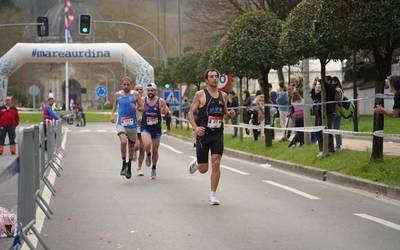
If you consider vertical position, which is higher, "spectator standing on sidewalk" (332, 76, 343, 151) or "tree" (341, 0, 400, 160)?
"tree" (341, 0, 400, 160)

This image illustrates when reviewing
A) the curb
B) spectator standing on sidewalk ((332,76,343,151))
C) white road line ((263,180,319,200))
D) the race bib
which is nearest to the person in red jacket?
the curb

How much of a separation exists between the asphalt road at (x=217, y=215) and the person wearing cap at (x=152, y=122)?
0.59 m

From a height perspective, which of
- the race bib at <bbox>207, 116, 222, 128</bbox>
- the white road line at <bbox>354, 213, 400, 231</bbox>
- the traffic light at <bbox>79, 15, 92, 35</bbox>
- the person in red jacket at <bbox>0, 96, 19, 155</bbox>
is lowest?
the white road line at <bbox>354, 213, 400, 231</bbox>

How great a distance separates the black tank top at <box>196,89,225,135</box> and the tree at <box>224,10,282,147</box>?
9138 millimetres

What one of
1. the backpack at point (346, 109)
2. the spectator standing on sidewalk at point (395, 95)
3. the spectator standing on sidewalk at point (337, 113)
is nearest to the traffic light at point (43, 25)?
the backpack at point (346, 109)

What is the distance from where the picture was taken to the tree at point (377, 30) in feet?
41.3

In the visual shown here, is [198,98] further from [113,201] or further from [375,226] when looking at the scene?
→ [375,226]

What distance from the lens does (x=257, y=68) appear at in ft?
69.4

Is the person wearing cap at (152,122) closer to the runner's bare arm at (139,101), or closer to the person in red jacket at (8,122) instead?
the runner's bare arm at (139,101)

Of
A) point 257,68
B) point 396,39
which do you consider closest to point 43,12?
point 257,68

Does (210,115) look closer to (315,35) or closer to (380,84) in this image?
(380,84)

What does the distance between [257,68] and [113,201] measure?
10.5 metres

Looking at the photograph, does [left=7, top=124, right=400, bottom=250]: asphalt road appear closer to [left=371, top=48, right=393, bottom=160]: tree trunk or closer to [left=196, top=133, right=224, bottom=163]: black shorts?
[left=196, top=133, right=224, bottom=163]: black shorts

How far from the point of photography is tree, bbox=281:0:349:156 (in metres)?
13.8
